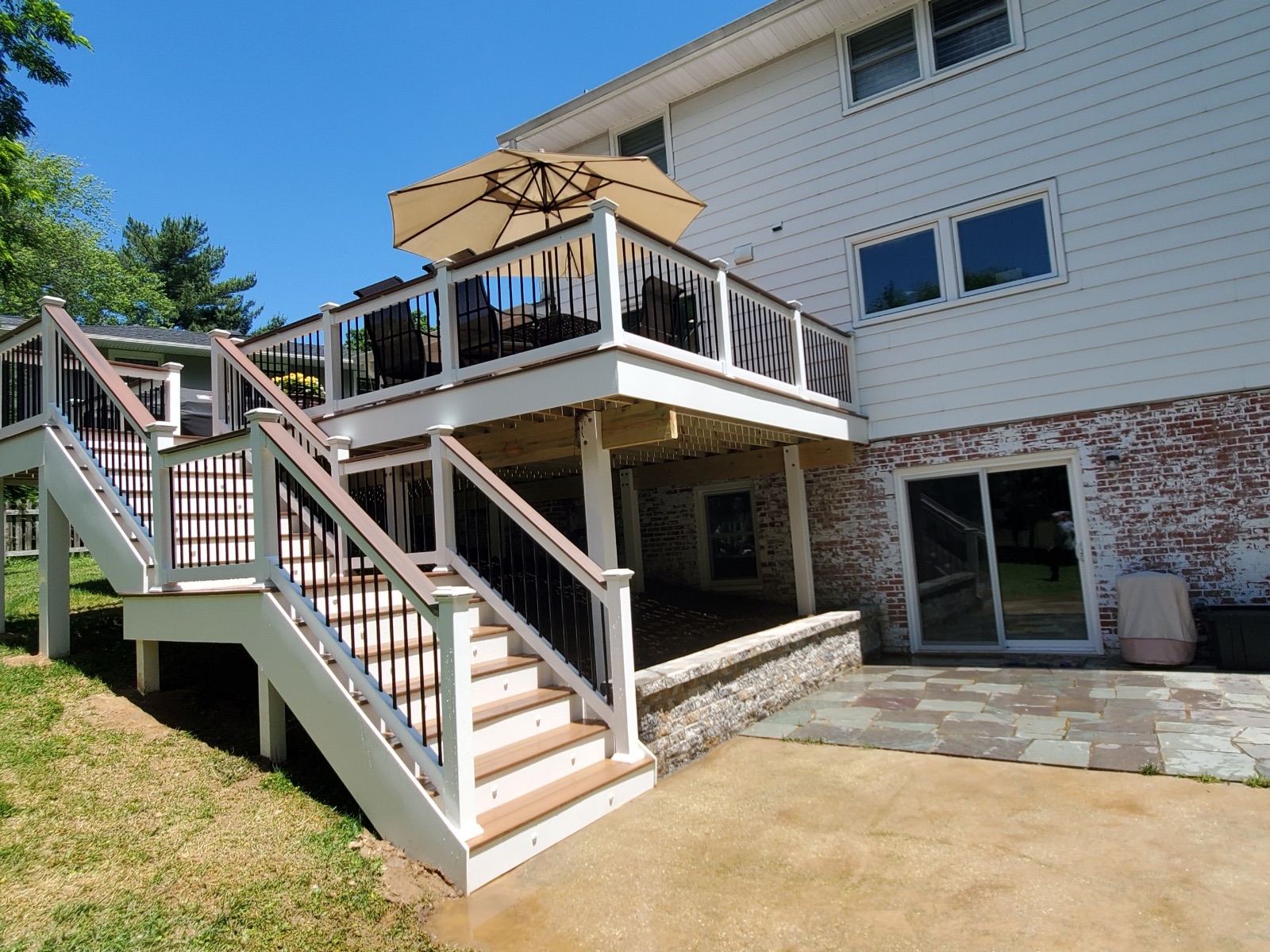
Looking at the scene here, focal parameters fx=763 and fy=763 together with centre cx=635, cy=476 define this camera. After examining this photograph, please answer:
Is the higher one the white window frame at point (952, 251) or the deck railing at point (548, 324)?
the white window frame at point (952, 251)

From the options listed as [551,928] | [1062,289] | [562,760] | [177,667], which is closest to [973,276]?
[1062,289]

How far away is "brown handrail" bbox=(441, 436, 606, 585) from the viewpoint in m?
4.80

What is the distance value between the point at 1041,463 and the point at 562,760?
20.5ft

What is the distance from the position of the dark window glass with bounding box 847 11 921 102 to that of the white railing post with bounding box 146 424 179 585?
8401 mm

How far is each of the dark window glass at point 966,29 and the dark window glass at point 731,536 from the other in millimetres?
5696

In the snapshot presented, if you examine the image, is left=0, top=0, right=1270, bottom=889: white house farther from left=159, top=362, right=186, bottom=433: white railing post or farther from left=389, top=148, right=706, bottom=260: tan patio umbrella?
left=389, top=148, right=706, bottom=260: tan patio umbrella

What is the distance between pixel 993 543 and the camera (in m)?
8.19

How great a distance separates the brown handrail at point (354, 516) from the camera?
376 cm

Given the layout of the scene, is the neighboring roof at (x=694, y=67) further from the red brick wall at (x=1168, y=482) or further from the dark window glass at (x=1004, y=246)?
the red brick wall at (x=1168, y=482)

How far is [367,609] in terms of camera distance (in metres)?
4.86

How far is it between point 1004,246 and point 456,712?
7.75m

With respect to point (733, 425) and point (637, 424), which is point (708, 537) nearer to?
point (733, 425)

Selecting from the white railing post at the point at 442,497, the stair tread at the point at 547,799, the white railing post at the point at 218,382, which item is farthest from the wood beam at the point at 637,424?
the white railing post at the point at 218,382

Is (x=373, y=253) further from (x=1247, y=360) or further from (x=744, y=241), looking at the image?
(x=1247, y=360)
